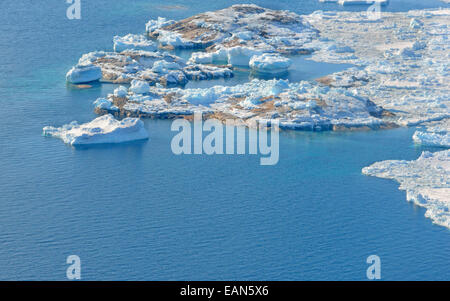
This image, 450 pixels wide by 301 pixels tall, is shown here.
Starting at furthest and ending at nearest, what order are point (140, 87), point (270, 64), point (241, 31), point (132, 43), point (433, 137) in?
point (241, 31) → point (132, 43) → point (270, 64) → point (140, 87) → point (433, 137)

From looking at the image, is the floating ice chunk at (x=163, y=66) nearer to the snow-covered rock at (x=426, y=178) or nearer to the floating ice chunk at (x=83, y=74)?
the floating ice chunk at (x=83, y=74)

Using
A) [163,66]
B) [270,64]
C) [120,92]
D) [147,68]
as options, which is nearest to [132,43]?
[147,68]

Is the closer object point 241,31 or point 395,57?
point 395,57

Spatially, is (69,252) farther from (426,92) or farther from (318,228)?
(426,92)

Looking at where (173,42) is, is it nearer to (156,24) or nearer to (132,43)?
(132,43)

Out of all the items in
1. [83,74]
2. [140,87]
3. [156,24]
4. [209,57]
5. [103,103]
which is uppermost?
[156,24]

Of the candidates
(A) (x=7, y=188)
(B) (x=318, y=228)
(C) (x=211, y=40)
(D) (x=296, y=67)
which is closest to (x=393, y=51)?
(D) (x=296, y=67)

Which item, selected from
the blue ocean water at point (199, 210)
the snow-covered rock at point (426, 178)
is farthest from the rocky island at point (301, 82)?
the blue ocean water at point (199, 210)
